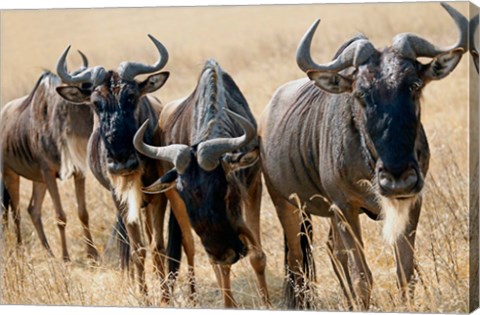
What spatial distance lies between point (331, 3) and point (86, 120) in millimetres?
2802

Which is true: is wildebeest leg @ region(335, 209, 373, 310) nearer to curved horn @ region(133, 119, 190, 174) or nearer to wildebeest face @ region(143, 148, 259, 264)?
wildebeest face @ region(143, 148, 259, 264)

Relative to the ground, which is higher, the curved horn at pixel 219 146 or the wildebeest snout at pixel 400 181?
the curved horn at pixel 219 146

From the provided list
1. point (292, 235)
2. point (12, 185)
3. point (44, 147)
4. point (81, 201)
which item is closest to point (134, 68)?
point (292, 235)

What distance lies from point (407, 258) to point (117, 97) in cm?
231

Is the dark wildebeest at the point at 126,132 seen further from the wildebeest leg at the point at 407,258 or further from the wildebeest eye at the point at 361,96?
the wildebeest leg at the point at 407,258

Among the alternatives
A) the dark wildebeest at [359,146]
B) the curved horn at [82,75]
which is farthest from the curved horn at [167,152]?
the dark wildebeest at [359,146]

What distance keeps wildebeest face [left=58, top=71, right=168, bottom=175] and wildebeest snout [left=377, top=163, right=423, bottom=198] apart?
2004 millimetres

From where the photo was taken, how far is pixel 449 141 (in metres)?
10.0

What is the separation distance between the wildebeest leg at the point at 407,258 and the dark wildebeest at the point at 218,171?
1.00 metres

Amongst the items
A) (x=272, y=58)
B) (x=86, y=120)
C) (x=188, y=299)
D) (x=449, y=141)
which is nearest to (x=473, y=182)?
(x=188, y=299)

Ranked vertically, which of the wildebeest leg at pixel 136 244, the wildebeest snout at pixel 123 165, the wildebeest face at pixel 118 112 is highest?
the wildebeest face at pixel 118 112

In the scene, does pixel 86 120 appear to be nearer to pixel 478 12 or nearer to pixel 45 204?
pixel 45 204

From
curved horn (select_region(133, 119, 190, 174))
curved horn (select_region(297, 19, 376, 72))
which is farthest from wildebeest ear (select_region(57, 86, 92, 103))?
curved horn (select_region(297, 19, 376, 72))

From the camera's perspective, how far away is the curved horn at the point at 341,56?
22.4ft
